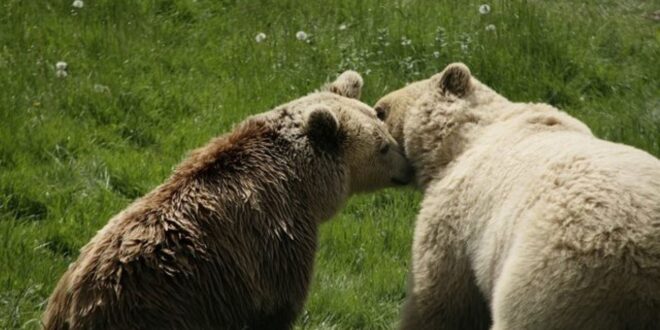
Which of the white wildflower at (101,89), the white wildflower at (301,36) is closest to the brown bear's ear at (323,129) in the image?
the white wildflower at (101,89)

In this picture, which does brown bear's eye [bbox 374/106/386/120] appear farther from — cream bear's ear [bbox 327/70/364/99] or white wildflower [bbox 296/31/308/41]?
white wildflower [bbox 296/31/308/41]

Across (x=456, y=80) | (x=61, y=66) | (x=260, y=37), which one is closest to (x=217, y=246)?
(x=456, y=80)

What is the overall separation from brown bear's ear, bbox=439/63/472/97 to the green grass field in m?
1.33

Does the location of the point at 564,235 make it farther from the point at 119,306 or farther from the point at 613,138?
the point at 613,138

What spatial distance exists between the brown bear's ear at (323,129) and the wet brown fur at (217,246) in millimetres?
45

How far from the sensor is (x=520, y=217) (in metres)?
5.90

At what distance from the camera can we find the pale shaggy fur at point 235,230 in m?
6.09

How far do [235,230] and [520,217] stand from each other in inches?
57.3

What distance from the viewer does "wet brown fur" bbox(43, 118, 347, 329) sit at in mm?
6078

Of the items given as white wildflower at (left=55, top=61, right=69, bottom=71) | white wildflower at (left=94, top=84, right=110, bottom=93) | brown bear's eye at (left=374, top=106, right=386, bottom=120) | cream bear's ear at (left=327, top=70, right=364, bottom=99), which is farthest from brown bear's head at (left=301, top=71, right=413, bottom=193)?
white wildflower at (left=55, top=61, right=69, bottom=71)

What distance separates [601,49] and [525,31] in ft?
2.86

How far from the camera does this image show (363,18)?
36.5 ft

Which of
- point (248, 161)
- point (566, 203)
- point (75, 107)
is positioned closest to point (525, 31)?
point (75, 107)

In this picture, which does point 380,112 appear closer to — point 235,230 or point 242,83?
point 235,230
